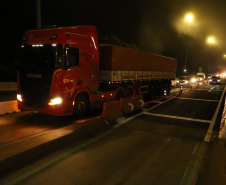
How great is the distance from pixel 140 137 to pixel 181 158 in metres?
1.82

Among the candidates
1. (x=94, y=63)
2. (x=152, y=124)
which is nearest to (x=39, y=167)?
(x=152, y=124)

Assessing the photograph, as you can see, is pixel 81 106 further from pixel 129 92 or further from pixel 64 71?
pixel 129 92

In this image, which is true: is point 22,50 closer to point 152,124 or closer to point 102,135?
point 102,135

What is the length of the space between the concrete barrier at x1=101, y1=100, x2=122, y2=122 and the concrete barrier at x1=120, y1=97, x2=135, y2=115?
1.44ft

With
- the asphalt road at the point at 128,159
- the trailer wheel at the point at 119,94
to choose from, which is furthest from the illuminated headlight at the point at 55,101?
the trailer wheel at the point at 119,94

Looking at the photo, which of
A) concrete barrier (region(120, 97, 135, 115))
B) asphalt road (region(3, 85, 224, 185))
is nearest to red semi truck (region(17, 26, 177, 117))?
concrete barrier (region(120, 97, 135, 115))

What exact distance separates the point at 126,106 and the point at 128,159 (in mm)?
5269

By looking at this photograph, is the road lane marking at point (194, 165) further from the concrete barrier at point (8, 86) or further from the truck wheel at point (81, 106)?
the concrete barrier at point (8, 86)

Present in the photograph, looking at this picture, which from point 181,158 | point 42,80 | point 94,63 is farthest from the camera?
point 94,63

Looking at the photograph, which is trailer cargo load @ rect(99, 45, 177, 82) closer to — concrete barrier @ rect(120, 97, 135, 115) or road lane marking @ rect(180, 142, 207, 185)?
concrete barrier @ rect(120, 97, 135, 115)

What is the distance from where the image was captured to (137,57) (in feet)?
44.3

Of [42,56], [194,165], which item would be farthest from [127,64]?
[194,165]

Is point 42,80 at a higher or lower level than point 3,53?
lower

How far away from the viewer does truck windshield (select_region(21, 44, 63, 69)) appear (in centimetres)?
793
